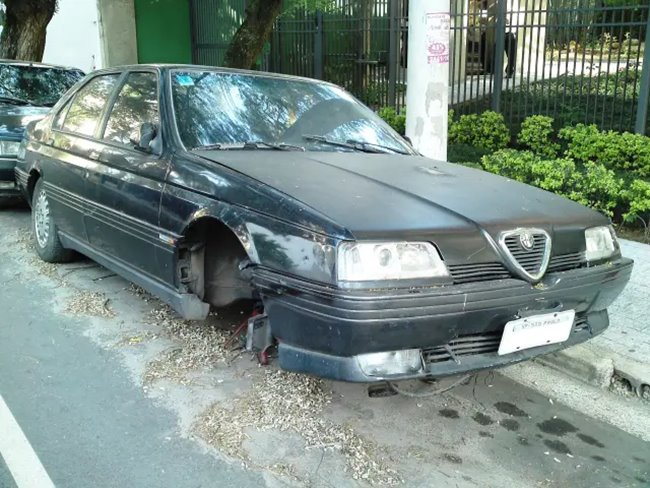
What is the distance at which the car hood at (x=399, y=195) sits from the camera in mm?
2814

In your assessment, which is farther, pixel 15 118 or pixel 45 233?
pixel 15 118

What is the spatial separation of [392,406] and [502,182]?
1.45 meters

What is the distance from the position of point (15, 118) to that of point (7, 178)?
707 millimetres

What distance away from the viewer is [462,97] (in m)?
10.3

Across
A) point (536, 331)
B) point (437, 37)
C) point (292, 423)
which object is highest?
point (437, 37)

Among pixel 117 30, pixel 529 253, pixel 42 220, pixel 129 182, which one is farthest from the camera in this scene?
pixel 117 30

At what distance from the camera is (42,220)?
540cm

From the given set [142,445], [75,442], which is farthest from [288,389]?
[75,442]

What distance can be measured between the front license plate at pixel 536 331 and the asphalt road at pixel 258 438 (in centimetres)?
50

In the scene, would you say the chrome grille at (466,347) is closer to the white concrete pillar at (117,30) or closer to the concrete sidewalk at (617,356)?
the concrete sidewalk at (617,356)

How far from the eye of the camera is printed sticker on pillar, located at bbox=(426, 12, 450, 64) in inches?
209

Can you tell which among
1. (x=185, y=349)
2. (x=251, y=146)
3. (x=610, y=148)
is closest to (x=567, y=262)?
(x=251, y=146)

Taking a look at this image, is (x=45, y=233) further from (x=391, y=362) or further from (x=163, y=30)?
(x=163, y=30)

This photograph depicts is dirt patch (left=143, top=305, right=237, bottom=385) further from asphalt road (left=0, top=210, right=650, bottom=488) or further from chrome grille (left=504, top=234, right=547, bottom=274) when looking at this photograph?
chrome grille (left=504, top=234, right=547, bottom=274)
